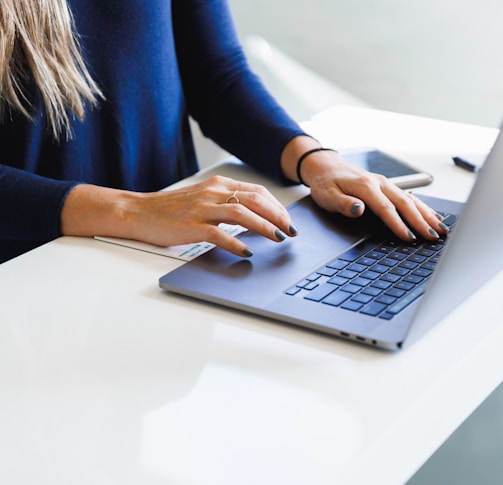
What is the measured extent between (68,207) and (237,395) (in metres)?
0.40

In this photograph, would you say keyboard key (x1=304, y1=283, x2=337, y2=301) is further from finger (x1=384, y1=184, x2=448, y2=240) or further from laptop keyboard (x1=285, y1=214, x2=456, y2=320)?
finger (x1=384, y1=184, x2=448, y2=240)

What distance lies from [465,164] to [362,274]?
0.45m

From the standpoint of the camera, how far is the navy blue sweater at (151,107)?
1176 mm

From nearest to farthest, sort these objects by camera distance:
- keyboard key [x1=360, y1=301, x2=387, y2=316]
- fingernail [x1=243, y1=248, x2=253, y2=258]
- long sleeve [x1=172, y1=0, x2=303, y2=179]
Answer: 1. keyboard key [x1=360, y1=301, x2=387, y2=316]
2. fingernail [x1=243, y1=248, x2=253, y2=258]
3. long sleeve [x1=172, y1=0, x2=303, y2=179]

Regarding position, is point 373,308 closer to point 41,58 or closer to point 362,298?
point 362,298

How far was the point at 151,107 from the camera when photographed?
50.3 inches

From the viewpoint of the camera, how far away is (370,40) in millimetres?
3143

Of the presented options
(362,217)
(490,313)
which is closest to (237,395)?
(490,313)

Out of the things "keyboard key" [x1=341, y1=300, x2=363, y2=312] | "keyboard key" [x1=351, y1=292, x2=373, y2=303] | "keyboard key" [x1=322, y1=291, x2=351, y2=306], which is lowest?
"keyboard key" [x1=322, y1=291, x2=351, y2=306]

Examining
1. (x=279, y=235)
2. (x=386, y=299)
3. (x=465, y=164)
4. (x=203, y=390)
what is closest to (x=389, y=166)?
(x=465, y=164)

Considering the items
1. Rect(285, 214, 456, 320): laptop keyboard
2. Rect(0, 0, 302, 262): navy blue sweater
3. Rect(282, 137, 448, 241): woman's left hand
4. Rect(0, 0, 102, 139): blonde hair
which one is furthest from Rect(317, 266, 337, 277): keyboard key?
Rect(0, 0, 102, 139): blonde hair

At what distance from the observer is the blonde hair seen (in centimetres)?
103

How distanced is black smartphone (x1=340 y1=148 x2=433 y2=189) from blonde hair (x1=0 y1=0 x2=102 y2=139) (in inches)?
14.9

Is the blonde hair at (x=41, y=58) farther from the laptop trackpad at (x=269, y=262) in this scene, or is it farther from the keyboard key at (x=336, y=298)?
the keyboard key at (x=336, y=298)
